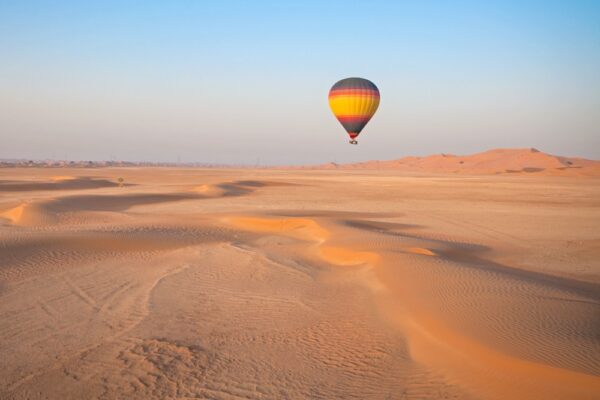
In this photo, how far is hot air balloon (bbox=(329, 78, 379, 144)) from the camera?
33.2 m

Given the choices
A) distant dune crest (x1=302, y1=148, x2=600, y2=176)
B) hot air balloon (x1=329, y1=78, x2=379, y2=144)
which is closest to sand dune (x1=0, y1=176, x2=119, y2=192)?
hot air balloon (x1=329, y1=78, x2=379, y2=144)

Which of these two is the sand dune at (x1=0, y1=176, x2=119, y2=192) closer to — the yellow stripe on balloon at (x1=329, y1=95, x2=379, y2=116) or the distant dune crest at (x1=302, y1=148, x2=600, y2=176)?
the yellow stripe on balloon at (x1=329, y1=95, x2=379, y2=116)

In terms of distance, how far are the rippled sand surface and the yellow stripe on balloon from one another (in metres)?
18.4

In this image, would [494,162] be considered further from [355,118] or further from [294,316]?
[294,316]

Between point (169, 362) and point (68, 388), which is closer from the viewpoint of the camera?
point (68, 388)

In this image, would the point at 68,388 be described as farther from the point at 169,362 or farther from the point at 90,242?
the point at 90,242

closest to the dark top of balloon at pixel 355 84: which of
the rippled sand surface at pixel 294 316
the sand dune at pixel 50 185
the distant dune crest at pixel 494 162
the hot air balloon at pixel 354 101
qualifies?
the hot air balloon at pixel 354 101

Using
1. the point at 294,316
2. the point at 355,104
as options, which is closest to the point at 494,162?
the point at 355,104

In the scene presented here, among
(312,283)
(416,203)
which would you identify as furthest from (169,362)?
(416,203)

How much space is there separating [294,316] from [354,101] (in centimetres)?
2704

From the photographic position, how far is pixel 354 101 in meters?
33.4

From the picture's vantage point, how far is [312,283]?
34.4 feet

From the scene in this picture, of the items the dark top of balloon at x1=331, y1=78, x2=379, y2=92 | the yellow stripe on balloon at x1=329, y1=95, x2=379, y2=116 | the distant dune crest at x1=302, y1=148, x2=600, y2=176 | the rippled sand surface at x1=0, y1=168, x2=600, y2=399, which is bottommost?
the rippled sand surface at x1=0, y1=168, x2=600, y2=399

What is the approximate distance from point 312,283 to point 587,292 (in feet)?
18.7
